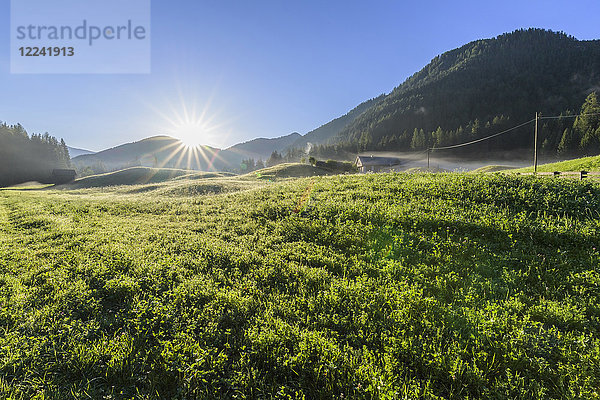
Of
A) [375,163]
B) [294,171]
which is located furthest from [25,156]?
[375,163]

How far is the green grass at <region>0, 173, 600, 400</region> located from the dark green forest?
9586cm

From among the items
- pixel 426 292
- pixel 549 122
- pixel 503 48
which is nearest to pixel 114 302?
pixel 426 292

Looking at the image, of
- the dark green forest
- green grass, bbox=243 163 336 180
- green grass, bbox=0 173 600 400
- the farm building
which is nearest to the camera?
green grass, bbox=0 173 600 400

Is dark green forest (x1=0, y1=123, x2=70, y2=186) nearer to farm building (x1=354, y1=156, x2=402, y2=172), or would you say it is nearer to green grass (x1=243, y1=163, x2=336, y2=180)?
green grass (x1=243, y1=163, x2=336, y2=180)

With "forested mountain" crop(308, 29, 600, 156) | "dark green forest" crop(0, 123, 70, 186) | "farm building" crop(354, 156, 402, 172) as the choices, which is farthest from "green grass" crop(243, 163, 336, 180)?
"forested mountain" crop(308, 29, 600, 156)

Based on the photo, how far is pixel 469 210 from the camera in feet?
29.5

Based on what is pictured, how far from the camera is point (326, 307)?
4.82 m

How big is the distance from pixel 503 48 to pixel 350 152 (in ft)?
548

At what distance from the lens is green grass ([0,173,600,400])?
3.39 meters

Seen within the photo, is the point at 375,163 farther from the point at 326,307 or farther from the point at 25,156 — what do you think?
the point at 25,156

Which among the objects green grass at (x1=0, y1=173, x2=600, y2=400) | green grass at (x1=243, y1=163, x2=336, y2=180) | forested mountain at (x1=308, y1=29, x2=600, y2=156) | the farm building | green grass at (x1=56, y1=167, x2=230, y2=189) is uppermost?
forested mountain at (x1=308, y1=29, x2=600, y2=156)

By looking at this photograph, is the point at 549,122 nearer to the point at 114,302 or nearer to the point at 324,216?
the point at 324,216

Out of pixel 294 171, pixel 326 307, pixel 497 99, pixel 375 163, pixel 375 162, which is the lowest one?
pixel 326 307

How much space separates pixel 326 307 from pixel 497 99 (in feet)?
636
